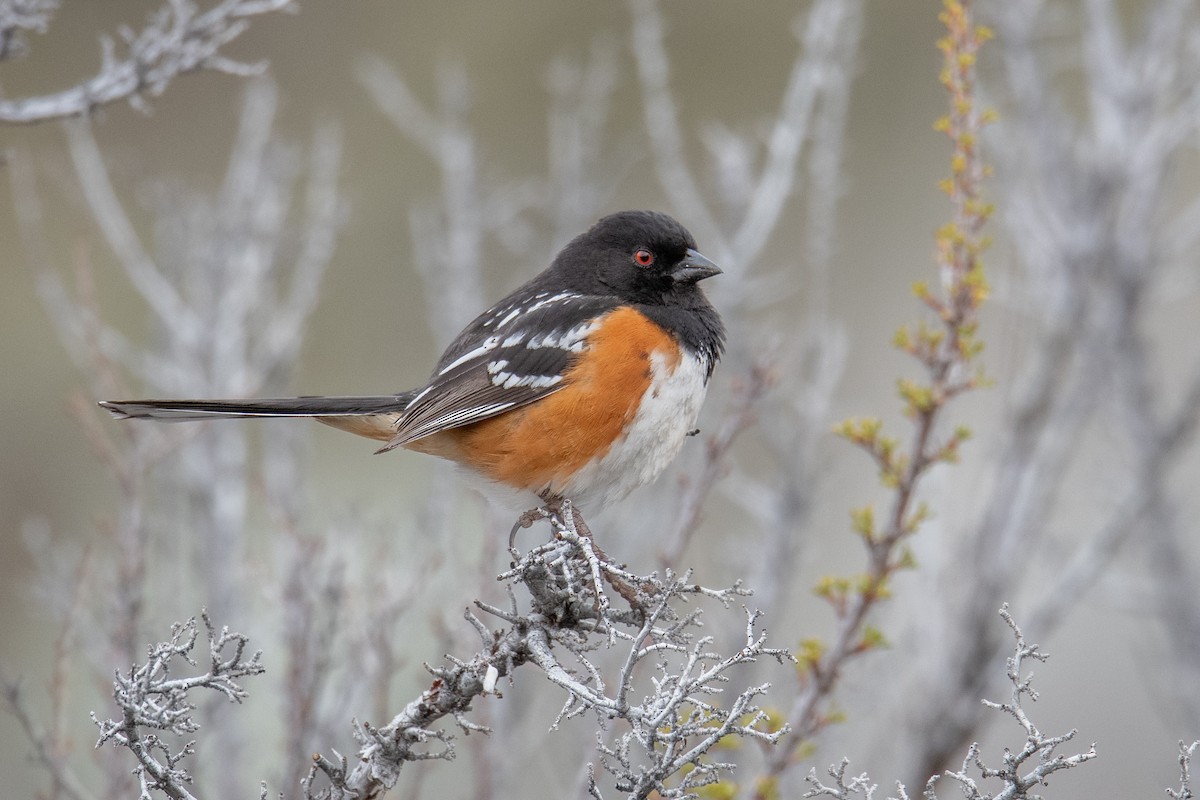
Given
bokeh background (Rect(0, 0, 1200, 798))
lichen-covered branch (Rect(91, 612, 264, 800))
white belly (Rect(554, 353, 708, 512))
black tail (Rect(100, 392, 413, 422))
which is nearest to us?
lichen-covered branch (Rect(91, 612, 264, 800))

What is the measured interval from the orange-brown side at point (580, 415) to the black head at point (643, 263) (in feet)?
0.57

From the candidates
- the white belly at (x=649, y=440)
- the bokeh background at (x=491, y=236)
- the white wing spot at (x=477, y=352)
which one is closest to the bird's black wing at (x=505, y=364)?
the white wing spot at (x=477, y=352)

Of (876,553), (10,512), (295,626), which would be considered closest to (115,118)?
(10,512)

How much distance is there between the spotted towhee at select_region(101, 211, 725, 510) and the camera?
263 centimetres

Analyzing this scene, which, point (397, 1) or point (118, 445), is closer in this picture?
point (118, 445)

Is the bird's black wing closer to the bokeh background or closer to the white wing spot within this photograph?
the white wing spot

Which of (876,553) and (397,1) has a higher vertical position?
(397,1)

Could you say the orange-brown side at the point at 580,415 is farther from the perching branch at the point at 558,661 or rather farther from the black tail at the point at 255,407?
the perching branch at the point at 558,661

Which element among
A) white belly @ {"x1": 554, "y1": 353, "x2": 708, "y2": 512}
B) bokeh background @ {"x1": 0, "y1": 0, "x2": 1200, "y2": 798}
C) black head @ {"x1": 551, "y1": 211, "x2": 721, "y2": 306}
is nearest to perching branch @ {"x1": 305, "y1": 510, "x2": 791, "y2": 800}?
white belly @ {"x1": 554, "y1": 353, "x2": 708, "y2": 512}

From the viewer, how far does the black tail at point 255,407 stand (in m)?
2.46

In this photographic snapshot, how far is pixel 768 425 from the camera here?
3.75 metres

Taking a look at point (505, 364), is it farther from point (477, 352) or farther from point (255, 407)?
point (255, 407)

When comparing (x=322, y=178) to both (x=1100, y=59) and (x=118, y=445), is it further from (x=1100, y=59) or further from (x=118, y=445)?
(x=1100, y=59)

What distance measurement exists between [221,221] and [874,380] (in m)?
3.87
